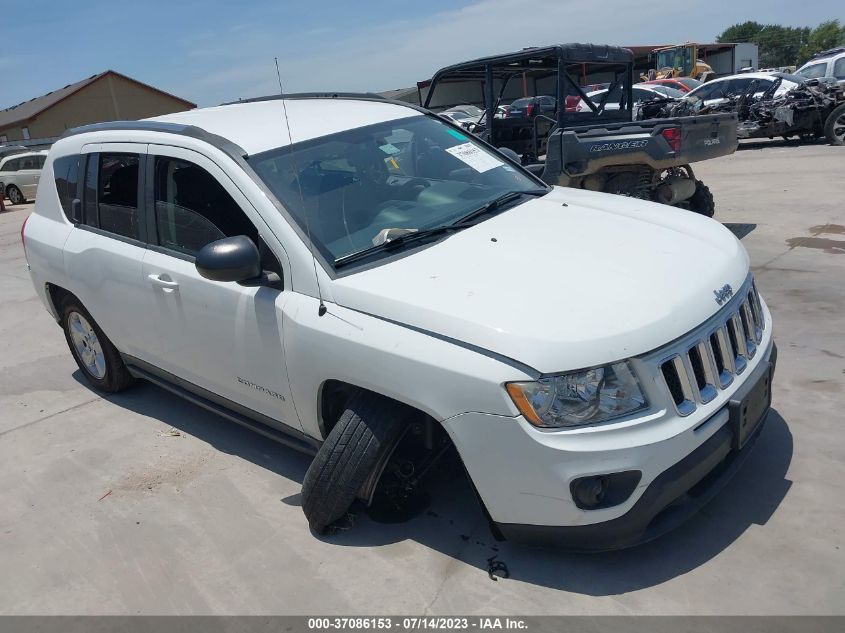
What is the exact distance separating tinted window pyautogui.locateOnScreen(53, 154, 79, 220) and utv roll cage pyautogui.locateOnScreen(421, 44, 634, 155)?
15.5 feet

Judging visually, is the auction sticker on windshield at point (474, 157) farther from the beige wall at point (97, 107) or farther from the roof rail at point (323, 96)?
the beige wall at point (97, 107)

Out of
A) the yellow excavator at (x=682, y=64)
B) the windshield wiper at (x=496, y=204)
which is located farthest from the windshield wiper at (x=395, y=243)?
the yellow excavator at (x=682, y=64)

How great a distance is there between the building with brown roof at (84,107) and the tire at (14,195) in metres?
24.1

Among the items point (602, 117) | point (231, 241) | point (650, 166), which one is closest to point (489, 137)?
point (602, 117)

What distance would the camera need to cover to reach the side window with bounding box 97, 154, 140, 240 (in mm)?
4129

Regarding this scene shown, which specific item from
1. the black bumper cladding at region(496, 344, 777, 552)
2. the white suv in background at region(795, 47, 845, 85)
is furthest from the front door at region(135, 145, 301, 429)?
the white suv in background at region(795, 47, 845, 85)

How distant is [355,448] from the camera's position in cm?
296

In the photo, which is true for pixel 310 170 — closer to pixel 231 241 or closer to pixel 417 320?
pixel 231 241

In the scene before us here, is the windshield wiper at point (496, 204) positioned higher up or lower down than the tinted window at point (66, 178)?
Answer: lower down

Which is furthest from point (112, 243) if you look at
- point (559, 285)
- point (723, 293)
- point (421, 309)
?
point (723, 293)

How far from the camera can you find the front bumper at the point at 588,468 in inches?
98.9

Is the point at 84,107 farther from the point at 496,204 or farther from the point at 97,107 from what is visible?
the point at 496,204

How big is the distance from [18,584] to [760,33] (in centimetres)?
12115
